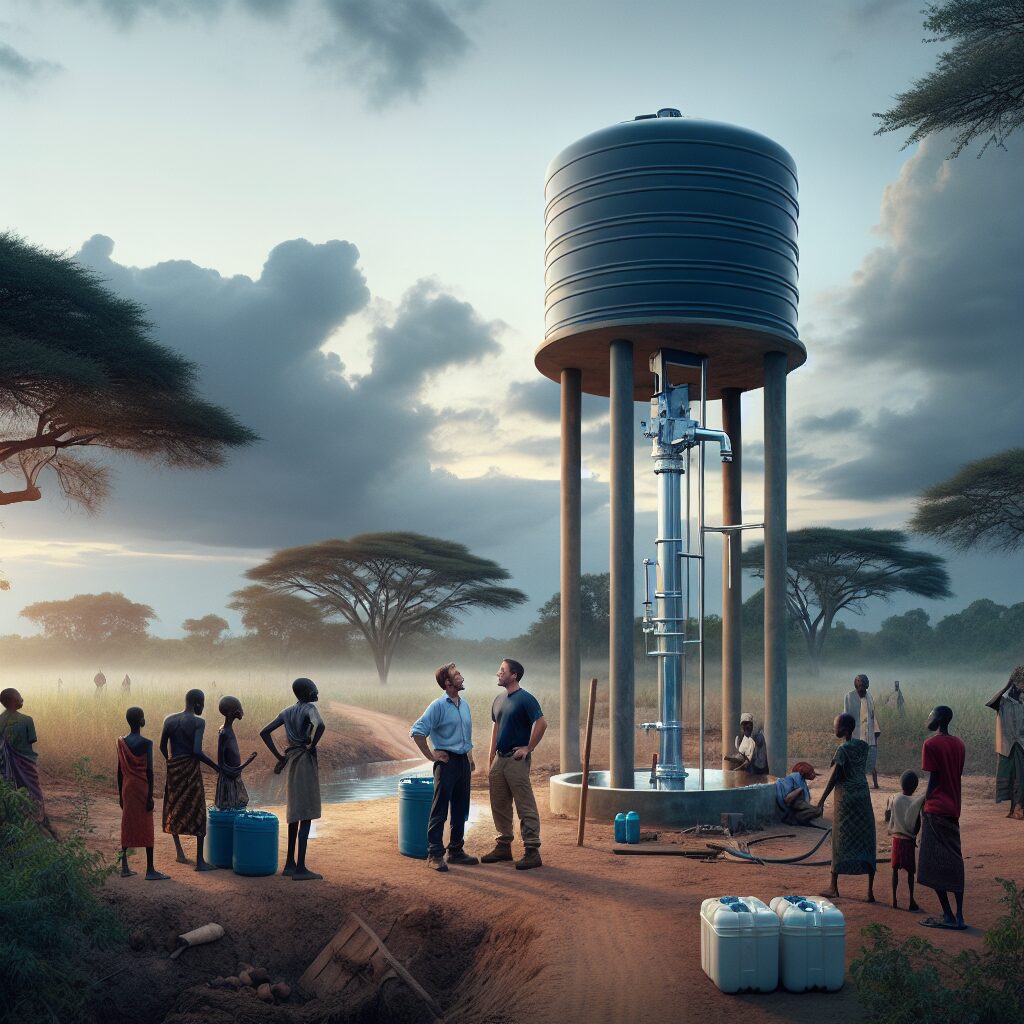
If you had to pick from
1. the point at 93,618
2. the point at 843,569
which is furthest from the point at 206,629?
the point at 843,569

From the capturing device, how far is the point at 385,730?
29312 mm

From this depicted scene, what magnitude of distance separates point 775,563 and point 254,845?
754 centimetres

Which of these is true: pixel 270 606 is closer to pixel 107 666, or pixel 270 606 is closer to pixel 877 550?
pixel 107 666

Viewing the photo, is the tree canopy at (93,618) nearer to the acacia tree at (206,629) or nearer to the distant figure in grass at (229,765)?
the acacia tree at (206,629)

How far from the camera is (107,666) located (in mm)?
66562

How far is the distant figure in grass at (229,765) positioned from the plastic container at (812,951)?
5100 millimetres

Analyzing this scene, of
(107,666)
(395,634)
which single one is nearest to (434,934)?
(395,634)

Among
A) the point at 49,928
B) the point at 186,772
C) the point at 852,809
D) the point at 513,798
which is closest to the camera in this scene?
the point at 49,928

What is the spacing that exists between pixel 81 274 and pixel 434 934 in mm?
14115

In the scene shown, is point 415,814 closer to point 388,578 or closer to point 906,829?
point 906,829

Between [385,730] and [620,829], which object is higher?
[385,730]

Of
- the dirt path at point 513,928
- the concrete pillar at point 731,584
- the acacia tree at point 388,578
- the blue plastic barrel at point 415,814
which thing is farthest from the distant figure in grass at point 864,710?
the acacia tree at point 388,578

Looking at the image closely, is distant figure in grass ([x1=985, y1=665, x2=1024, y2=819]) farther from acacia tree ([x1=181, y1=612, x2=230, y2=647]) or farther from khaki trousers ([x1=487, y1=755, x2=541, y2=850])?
acacia tree ([x1=181, y1=612, x2=230, y2=647])

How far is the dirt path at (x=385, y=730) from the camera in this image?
27.4 metres
